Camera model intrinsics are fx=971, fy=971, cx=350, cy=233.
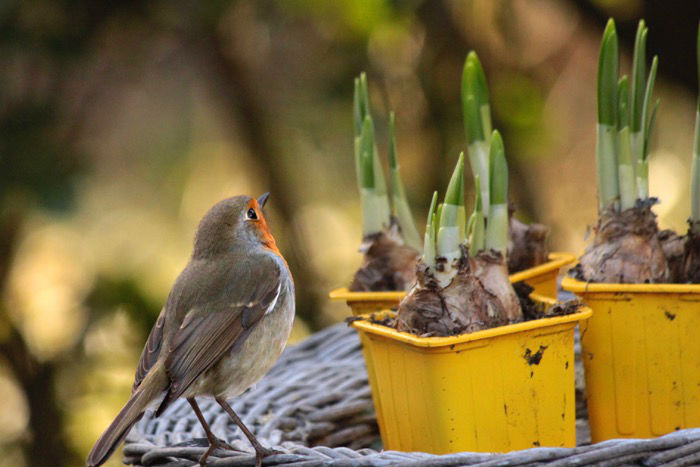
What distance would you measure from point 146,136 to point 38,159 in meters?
0.70

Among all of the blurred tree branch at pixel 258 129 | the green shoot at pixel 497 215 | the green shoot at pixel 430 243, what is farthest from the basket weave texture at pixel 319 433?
the blurred tree branch at pixel 258 129

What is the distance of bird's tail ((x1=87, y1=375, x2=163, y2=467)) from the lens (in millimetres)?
1873

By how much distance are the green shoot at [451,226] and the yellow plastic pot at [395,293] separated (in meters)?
0.37

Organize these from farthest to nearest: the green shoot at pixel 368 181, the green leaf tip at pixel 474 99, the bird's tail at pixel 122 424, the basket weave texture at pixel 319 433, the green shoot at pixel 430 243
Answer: the green shoot at pixel 368 181 → the green leaf tip at pixel 474 99 → the green shoot at pixel 430 243 → the bird's tail at pixel 122 424 → the basket weave texture at pixel 319 433

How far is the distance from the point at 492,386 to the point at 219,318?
0.65 meters

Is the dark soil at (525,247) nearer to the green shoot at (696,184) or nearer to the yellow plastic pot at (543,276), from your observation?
the yellow plastic pot at (543,276)

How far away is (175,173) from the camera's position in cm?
443

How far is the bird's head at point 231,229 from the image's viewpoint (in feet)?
8.15

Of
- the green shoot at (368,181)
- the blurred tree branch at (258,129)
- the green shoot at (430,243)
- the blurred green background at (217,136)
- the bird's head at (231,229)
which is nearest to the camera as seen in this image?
the green shoot at (430,243)

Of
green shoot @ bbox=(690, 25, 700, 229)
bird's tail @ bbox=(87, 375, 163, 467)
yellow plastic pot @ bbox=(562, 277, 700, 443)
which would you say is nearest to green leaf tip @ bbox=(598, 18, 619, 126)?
green shoot @ bbox=(690, 25, 700, 229)

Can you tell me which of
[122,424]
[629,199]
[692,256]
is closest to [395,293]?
[629,199]

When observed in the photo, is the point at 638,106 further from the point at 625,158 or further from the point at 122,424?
the point at 122,424

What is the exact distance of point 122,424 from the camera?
1.98m

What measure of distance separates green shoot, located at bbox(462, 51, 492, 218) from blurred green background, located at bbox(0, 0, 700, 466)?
1439 millimetres
